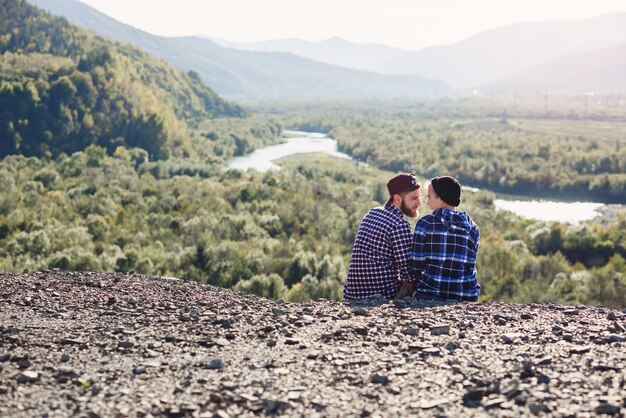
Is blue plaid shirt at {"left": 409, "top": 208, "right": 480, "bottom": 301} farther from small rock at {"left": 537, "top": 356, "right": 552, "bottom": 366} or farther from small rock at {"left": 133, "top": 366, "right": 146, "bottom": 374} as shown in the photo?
small rock at {"left": 133, "top": 366, "right": 146, "bottom": 374}

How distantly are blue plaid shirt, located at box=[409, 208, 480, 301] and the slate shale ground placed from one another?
37 centimetres

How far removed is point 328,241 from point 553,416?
4547 centimetres

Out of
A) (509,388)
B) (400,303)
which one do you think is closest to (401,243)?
(400,303)

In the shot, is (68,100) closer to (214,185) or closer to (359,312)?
(214,185)

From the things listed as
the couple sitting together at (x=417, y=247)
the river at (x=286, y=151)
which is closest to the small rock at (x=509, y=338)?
the couple sitting together at (x=417, y=247)

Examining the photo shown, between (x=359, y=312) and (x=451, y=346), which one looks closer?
(x=451, y=346)

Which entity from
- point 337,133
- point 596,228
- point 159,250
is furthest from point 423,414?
point 337,133

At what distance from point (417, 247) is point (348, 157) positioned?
11462 centimetres

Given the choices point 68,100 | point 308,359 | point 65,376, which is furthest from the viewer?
point 68,100

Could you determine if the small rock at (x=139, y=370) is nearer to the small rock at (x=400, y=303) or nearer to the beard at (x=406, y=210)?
the small rock at (x=400, y=303)

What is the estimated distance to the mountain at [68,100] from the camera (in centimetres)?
9481

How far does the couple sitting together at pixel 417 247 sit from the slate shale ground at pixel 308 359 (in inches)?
14.9

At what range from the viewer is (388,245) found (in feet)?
29.3

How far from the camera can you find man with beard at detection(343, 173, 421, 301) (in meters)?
8.77
